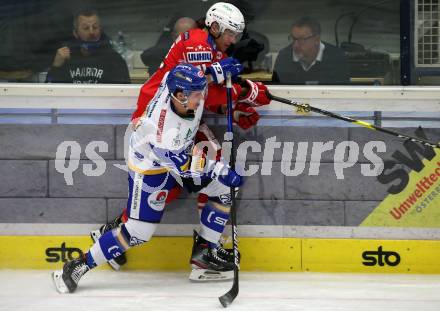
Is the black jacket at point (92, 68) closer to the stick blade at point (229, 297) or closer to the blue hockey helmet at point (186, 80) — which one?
the blue hockey helmet at point (186, 80)

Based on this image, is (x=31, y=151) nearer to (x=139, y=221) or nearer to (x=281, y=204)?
(x=139, y=221)

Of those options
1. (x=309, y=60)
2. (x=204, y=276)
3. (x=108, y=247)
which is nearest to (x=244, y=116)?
(x=309, y=60)

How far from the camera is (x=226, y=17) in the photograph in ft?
15.2

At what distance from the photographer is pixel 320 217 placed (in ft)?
16.0

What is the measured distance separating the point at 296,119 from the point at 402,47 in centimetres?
65

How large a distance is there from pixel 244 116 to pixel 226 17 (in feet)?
1.70

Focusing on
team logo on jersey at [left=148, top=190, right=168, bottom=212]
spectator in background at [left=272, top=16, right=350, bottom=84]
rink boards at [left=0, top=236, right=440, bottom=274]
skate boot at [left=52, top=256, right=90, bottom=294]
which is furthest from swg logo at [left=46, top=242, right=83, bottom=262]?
spectator in background at [left=272, top=16, right=350, bottom=84]

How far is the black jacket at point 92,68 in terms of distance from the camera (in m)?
4.98

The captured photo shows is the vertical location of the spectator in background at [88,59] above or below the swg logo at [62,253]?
above

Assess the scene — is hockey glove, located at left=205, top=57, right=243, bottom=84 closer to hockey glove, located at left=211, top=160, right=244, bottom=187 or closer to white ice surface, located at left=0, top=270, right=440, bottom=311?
hockey glove, located at left=211, top=160, right=244, bottom=187

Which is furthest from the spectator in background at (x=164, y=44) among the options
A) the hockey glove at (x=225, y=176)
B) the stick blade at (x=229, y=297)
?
the stick blade at (x=229, y=297)

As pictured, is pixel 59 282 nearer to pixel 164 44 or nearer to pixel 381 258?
pixel 164 44

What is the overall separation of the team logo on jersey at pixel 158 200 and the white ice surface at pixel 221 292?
386 millimetres

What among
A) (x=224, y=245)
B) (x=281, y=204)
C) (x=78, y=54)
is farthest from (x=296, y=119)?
(x=78, y=54)
